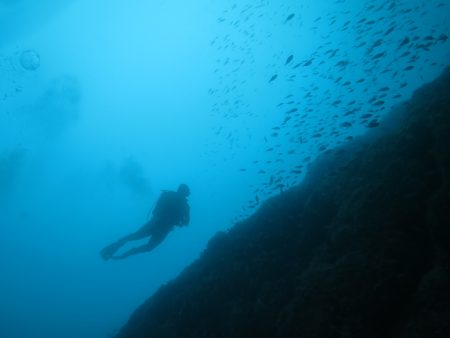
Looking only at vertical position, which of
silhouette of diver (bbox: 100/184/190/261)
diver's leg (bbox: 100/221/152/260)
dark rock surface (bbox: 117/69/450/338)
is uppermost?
diver's leg (bbox: 100/221/152/260)

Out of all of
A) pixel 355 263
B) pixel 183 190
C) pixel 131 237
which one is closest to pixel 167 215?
pixel 183 190

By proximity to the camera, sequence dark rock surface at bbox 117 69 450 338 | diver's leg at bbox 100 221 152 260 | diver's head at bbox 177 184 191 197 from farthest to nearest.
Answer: diver's leg at bbox 100 221 152 260, diver's head at bbox 177 184 191 197, dark rock surface at bbox 117 69 450 338

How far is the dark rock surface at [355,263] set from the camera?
489 centimetres

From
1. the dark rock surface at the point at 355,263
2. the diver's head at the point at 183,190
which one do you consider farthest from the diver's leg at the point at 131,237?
the dark rock surface at the point at 355,263

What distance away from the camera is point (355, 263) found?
5375 mm

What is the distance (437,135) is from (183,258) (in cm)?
13725

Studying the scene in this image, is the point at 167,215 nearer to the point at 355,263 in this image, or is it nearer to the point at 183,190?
the point at 183,190

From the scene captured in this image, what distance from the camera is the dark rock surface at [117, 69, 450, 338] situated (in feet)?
16.0

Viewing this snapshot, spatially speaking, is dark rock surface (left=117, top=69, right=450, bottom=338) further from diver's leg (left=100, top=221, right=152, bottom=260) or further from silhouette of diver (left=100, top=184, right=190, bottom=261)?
diver's leg (left=100, top=221, right=152, bottom=260)

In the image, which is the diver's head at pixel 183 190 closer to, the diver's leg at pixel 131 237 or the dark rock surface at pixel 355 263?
the diver's leg at pixel 131 237

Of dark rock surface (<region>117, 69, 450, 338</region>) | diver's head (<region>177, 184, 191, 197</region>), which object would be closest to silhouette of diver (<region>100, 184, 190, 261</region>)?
diver's head (<region>177, 184, 191, 197</region>)

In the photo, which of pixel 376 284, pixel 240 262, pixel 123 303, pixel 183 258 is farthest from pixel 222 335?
pixel 183 258

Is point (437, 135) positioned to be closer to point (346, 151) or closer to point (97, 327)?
point (346, 151)

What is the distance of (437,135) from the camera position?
5863 mm
